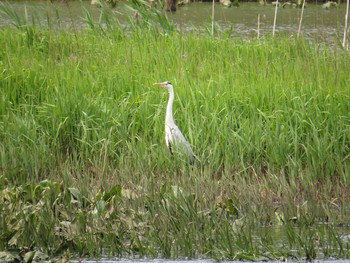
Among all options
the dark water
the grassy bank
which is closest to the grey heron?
the grassy bank

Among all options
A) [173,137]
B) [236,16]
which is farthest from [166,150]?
[236,16]

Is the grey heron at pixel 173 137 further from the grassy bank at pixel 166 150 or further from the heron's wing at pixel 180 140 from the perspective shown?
the grassy bank at pixel 166 150

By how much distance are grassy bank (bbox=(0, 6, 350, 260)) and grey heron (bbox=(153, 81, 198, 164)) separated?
10 centimetres

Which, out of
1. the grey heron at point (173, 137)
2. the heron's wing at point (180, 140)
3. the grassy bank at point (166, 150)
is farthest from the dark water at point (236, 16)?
the heron's wing at point (180, 140)

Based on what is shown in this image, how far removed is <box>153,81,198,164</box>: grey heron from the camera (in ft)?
21.0

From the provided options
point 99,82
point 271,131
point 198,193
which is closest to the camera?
point 198,193

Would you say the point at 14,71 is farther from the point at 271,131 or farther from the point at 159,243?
the point at 159,243

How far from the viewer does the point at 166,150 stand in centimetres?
655

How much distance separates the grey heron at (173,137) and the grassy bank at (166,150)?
0.33 ft

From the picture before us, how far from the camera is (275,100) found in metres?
7.18

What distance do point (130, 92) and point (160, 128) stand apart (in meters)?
0.58

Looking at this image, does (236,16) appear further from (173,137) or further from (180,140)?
(180,140)

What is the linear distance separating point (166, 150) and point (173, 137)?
0.38 feet

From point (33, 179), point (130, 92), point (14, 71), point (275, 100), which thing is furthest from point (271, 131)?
point (14, 71)
